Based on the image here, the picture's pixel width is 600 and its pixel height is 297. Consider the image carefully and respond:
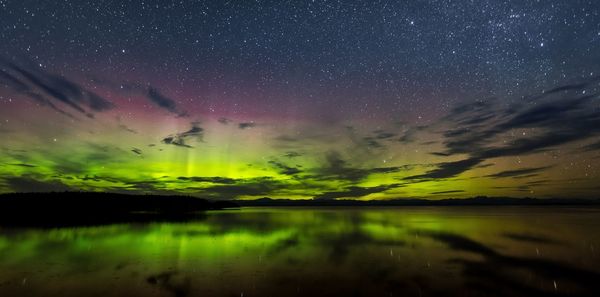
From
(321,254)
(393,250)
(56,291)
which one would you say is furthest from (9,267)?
(393,250)

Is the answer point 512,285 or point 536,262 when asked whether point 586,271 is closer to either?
point 536,262

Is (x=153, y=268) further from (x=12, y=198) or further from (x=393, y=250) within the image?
(x=12, y=198)

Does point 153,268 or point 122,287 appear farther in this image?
point 153,268

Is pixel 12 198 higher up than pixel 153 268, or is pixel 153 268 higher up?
pixel 12 198

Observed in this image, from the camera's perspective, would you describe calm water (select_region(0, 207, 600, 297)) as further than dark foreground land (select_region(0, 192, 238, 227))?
No

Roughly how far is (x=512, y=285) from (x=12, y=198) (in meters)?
117

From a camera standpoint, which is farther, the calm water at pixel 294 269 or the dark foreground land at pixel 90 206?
the dark foreground land at pixel 90 206

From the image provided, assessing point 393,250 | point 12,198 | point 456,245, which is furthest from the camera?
point 12,198

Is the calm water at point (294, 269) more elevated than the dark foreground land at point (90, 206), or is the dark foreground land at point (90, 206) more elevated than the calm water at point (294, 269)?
the dark foreground land at point (90, 206)

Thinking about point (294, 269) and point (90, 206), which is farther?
point (90, 206)

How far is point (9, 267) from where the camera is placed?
18.9 meters

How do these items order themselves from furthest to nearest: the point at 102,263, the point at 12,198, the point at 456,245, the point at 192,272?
the point at 12,198, the point at 456,245, the point at 102,263, the point at 192,272

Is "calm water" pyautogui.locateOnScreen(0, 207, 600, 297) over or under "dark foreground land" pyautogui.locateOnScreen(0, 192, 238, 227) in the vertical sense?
under

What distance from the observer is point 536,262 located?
2159 centimetres
